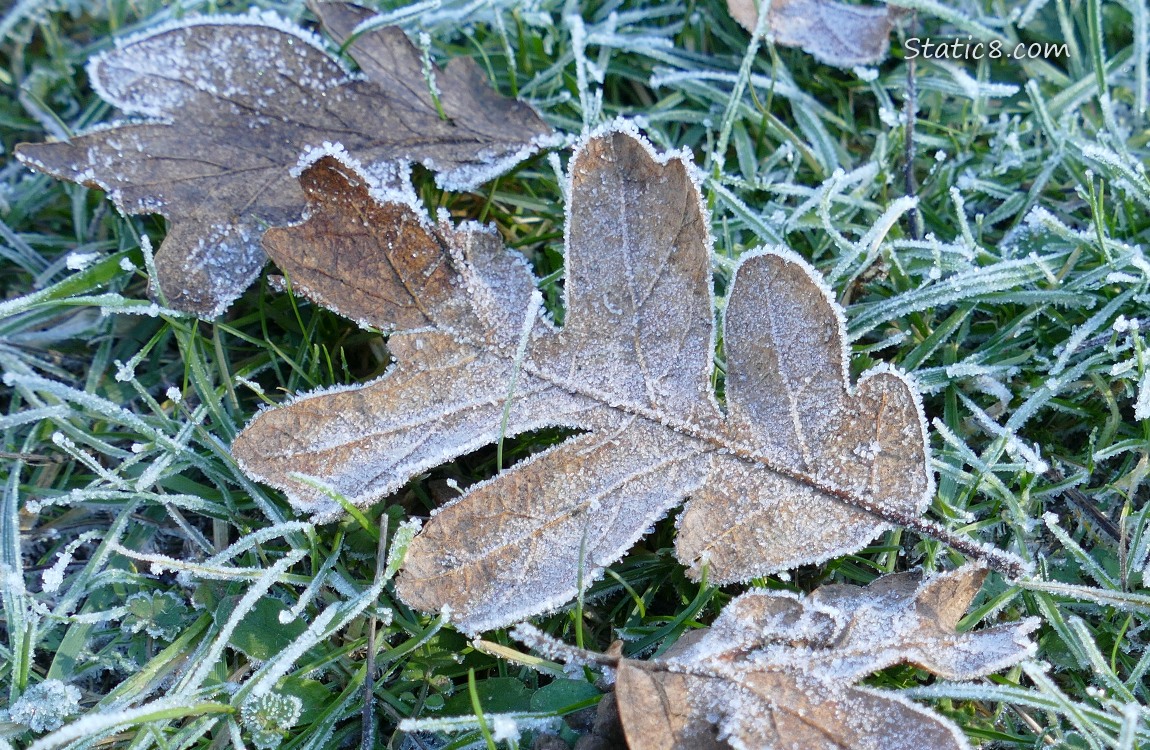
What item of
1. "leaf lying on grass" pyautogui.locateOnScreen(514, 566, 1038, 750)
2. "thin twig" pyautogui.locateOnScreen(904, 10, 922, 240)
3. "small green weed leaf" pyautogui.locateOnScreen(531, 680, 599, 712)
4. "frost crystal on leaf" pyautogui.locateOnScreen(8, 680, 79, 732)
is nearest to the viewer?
"leaf lying on grass" pyautogui.locateOnScreen(514, 566, 1038, 750)

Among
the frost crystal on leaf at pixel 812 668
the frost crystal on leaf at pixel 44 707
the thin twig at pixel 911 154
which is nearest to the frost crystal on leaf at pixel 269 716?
the frost crystal on leaf at pixel 44 707

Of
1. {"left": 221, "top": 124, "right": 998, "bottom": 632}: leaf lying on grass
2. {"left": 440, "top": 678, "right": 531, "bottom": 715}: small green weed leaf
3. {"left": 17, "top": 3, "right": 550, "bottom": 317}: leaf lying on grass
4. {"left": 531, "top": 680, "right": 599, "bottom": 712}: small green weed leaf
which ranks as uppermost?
{"left": 17, "top": 3, "right": 550, "bottom": 317}: leaf lying on grass

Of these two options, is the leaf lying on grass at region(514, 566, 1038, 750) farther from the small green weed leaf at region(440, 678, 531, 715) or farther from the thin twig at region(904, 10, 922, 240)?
the thin twig at region(904, 10, 922, 240)

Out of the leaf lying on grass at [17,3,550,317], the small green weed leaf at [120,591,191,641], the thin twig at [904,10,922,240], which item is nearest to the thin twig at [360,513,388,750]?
the small green weed leaf at [120,591,191,641]

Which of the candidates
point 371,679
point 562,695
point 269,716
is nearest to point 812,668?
point 562,695

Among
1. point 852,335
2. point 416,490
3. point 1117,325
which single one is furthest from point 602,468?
point 1117,325

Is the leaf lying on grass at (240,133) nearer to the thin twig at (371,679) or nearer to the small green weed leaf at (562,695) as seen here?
the thin twig at (371,679)

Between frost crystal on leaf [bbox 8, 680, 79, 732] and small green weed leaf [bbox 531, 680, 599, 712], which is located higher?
small green weed leaf [bbox 531, 680, 599, 712]
